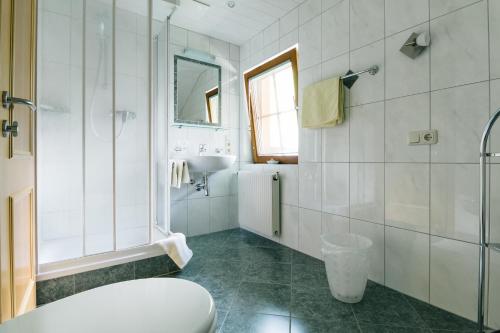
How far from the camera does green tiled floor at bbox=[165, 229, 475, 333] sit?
1.31 m

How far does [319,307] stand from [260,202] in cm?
131

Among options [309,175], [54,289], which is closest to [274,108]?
[309,175]

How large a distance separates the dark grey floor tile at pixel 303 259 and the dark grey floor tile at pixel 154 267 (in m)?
1.02

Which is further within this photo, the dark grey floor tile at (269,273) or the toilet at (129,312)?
the dark grey floor tile at (269,273)

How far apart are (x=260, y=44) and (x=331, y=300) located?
264cm

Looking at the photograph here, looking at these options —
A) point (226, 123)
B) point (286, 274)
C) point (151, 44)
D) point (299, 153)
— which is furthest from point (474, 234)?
point (226, 123)

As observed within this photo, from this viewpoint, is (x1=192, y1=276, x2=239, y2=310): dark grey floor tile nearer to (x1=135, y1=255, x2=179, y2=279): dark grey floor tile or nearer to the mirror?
(x1=135, y1=255, x2=179, y2=279): dark grey floor tile

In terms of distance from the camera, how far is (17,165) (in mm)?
1086

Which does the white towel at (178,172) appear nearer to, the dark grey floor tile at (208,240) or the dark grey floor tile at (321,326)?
the dark grey floor tile at (208,240)

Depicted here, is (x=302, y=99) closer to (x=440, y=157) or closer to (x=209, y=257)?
(x=440, y=157)

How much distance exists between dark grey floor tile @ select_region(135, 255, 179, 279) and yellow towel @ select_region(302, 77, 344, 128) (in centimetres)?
159

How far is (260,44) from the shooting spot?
285 centimetres

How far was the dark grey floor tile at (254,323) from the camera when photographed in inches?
50.8

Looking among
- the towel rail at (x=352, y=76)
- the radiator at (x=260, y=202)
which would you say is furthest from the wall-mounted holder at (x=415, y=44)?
the radiator at (x=260, y=202)
